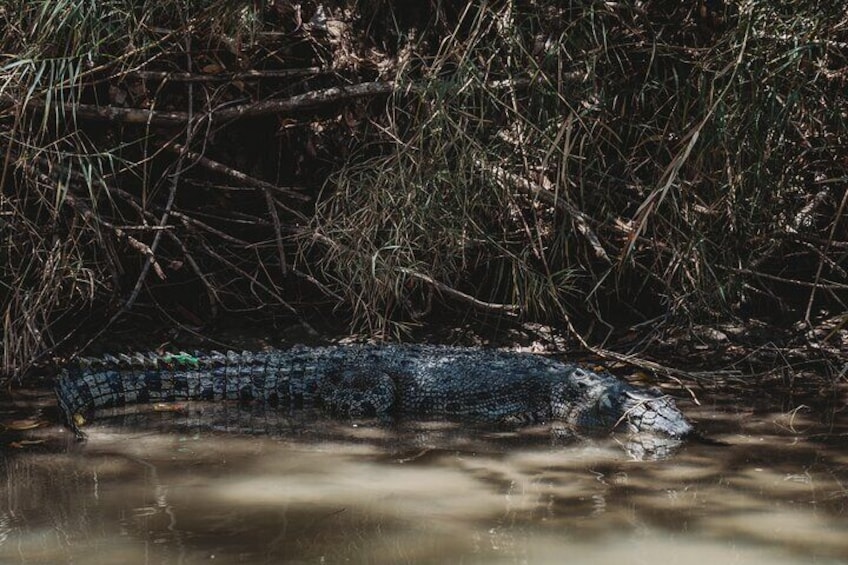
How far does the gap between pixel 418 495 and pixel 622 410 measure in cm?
138

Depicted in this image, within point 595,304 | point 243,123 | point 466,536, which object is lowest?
point 466,536

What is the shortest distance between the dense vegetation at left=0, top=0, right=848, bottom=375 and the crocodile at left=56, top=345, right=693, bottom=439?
39 cm

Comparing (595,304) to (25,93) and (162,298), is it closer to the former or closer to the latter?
(162,298)

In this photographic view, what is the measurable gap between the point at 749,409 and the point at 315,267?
8.62 ft

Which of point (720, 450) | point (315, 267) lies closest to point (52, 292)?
point (315, 267)

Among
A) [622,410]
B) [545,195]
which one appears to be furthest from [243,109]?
[622,410]

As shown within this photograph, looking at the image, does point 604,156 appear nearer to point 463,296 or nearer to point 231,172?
point 463,296

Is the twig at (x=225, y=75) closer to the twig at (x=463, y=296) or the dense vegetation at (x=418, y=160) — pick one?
the dense vegetation at (x=418, y=160)

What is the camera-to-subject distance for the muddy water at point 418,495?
309 cm

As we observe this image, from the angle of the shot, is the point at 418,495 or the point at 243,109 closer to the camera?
the point at 418,495

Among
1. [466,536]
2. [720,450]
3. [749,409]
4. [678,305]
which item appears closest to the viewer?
[466,536]

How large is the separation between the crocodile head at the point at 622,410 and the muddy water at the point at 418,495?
0.51 feet

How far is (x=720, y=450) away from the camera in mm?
4219

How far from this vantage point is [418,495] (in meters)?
3.64
